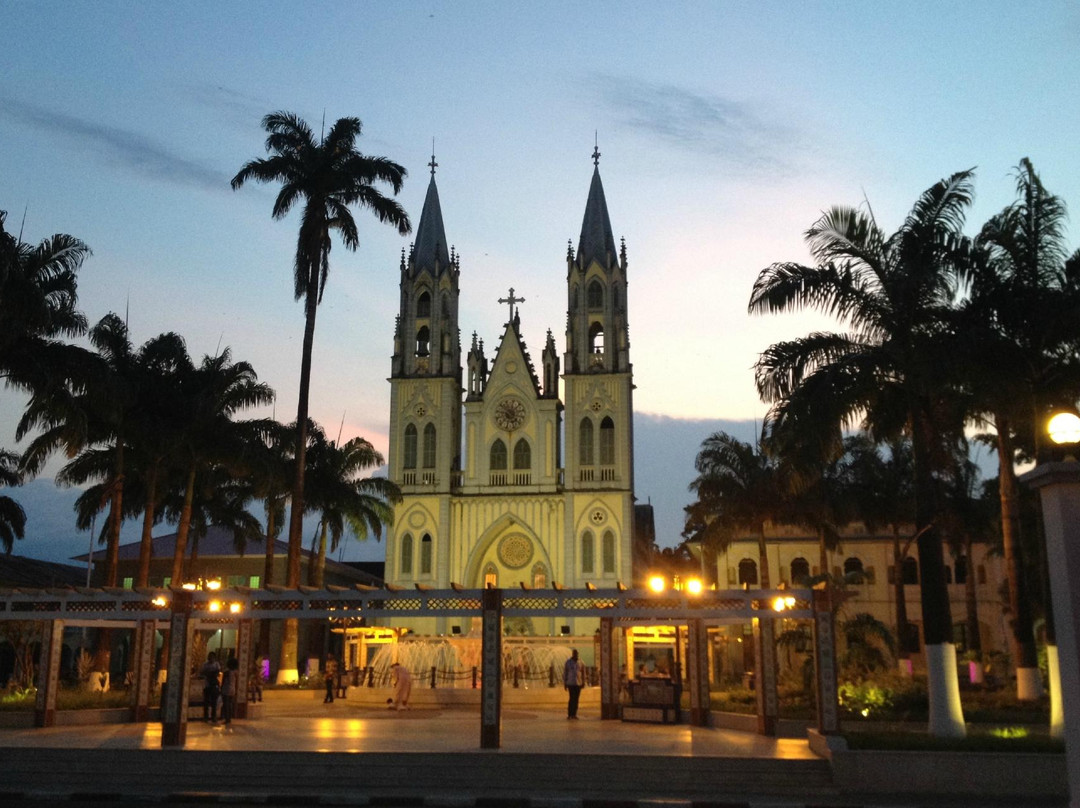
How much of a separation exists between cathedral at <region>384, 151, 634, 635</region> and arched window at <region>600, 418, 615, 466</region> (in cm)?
6

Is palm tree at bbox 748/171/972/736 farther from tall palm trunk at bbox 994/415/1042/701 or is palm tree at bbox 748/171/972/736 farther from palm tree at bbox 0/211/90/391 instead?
palm tree at bbox 0/211/90/391

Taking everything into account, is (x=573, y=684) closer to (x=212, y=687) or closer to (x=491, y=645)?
(x=491, y=645)

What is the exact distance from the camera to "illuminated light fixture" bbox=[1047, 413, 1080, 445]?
893cm

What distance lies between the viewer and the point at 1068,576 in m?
9.45

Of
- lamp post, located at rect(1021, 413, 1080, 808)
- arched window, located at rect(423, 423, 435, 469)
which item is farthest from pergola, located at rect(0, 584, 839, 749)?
arched window, located at rect(423, 423, 435, 469)

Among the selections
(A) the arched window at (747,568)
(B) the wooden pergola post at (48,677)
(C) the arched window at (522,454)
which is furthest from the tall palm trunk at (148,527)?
(A) the arched window at (747,568)

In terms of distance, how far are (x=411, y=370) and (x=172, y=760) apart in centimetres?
4207

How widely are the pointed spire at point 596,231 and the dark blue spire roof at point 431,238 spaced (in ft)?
25.3

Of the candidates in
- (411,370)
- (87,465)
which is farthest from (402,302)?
(87,465)

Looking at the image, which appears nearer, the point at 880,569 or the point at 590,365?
the point at 880,569

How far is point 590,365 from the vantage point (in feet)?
185

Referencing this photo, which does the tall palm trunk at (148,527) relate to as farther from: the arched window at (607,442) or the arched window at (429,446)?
the arched window at (607,442)

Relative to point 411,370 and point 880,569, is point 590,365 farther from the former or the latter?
point 880,569

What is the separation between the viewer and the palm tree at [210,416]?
31906mm
